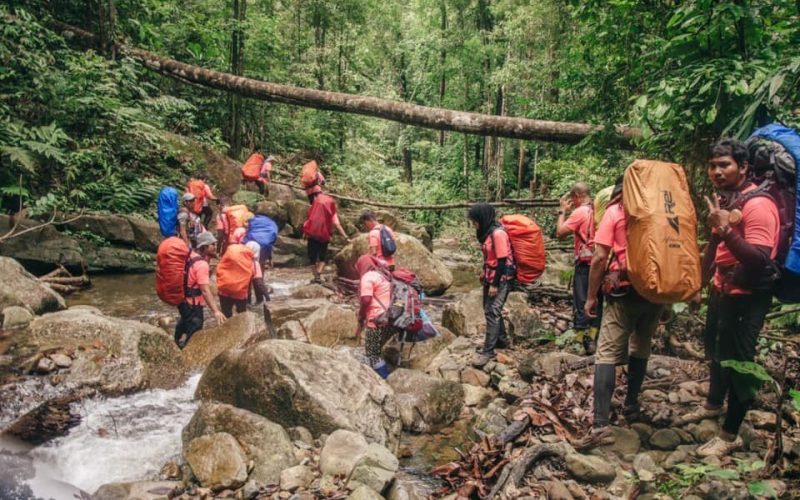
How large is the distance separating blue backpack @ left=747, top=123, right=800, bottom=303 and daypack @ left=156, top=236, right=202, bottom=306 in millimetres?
6599

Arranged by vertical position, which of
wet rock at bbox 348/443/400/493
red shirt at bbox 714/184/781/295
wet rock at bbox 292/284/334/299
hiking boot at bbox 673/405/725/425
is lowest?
wet rock at bbox 292/284/334/299

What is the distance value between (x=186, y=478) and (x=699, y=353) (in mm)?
5619

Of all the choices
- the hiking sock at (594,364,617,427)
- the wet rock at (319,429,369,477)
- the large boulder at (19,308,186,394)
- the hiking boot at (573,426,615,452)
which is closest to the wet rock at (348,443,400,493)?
the wet rock at (319,429,369,477)

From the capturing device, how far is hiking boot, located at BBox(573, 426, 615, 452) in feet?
14.2

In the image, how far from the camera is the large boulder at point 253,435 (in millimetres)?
4723

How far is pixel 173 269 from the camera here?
727 cm

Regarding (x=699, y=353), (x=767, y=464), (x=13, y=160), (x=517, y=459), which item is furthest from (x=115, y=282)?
(x=767, y=464)

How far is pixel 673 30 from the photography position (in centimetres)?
554

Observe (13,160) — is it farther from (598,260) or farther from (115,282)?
(598,260)

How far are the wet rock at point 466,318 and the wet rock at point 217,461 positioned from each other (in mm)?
4656

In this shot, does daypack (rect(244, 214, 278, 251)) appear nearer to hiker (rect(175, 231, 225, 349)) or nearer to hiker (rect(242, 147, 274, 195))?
hiker (rect(175, 231, 225, 349))

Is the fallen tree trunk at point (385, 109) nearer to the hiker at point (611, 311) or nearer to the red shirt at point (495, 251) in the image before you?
the red shirt at point (495, 251)

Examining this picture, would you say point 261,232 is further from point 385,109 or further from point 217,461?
point 217,461

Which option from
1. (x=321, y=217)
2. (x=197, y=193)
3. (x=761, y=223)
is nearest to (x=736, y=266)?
(x=761, y=223)
